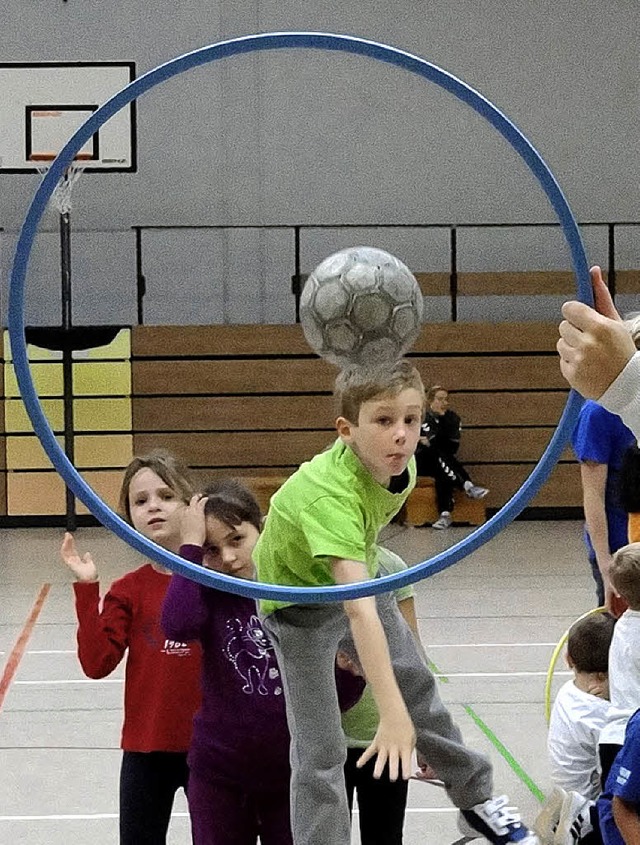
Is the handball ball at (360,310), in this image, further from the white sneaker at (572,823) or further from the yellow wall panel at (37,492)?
the yellow wall panel at (37,492)

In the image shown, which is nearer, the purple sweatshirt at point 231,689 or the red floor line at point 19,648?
the purple sweatshirt at point 231,689

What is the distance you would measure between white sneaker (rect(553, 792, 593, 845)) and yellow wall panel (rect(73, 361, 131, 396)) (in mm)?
8560

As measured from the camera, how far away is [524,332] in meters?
11.7

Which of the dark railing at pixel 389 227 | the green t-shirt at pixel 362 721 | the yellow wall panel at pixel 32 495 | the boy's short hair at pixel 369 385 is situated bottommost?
the yellow wall panel at pixel 32 495

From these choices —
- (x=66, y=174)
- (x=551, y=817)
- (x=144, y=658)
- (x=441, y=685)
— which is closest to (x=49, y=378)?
(x=66, y=174)

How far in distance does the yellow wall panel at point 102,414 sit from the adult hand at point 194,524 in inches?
356

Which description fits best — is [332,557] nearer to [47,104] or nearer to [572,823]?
[572,823]

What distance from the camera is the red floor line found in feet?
18.5

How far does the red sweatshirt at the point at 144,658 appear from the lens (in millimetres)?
2787

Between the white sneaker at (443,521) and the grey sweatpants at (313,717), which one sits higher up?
the grey sweatpants at (313,717)

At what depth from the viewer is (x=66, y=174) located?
9.68 metres

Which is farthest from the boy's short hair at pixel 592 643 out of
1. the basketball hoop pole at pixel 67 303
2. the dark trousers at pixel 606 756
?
the basketball hoop pole at pixel 67 303

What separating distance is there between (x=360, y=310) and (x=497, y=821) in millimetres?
1134

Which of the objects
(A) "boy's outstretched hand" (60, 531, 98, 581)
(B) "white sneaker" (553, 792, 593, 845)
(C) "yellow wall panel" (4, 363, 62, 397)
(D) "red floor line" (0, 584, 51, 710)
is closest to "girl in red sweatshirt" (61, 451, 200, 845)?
(A) "boy's outstretched hand" (60, 531, 98, 581)
